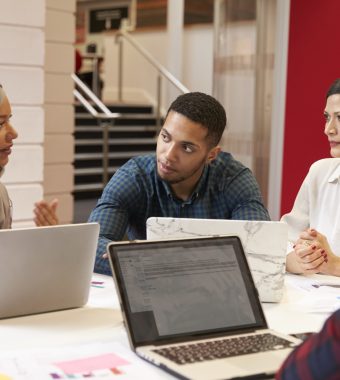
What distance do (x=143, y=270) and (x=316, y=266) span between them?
3.03 feet

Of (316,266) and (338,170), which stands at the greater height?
(338,170)

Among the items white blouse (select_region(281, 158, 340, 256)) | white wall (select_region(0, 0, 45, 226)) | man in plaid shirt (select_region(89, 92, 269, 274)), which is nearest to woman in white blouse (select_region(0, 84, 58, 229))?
man in plaid shirt (select_region(89, 92, 269, 274))

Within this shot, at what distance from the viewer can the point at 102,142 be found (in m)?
8.91

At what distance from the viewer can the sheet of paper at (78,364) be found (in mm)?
1478

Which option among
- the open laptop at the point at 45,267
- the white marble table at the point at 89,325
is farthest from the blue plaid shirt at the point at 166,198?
the open laptop at the point at 45,267

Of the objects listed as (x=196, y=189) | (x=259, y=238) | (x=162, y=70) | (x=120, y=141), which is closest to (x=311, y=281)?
(x=259, y=238)

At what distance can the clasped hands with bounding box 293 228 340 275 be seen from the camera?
2400 mm

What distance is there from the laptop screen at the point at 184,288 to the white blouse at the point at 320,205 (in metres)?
1.20

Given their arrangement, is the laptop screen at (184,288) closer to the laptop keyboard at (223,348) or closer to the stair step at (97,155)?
the laptop keyboard at (223,348)

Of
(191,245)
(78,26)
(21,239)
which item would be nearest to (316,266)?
(191,245)

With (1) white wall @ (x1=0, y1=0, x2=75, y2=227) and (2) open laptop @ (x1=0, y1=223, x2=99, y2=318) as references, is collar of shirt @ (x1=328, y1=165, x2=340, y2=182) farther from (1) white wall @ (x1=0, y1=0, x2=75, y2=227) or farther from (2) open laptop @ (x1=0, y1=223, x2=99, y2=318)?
(1) white wall @ (x1=0, y1=0, x2=75, y2=227)

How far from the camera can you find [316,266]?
241 centimetres

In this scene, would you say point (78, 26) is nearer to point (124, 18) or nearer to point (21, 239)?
point (124, 18)

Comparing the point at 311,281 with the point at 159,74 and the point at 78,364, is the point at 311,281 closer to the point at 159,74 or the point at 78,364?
the point at 78,364
